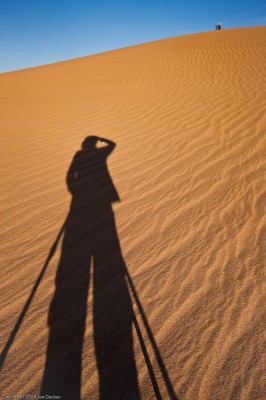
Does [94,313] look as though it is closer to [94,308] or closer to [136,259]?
[94,308]

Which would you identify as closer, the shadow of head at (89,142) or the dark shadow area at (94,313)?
the dark shadow area at (94,313)

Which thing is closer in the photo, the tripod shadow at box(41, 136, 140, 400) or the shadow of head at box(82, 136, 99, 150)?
the tripod shadow at box(41, 136, 140, 400)

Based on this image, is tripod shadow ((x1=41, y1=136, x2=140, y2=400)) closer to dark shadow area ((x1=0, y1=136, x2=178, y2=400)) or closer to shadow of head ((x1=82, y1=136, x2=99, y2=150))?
dark shadow area ((x1=0, y1=136, x2=178, y2=400))

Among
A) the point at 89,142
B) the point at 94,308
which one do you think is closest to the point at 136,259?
the point at 94,308

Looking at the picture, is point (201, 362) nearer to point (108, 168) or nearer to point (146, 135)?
point (108, 168)

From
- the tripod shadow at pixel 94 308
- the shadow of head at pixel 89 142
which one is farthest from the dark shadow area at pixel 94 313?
the shadow of head at pixel 89 142

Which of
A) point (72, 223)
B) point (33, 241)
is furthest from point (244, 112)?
point (33, 241)

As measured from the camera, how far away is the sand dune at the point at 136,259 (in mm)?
1713

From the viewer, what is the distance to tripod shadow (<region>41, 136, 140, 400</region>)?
5.44ft

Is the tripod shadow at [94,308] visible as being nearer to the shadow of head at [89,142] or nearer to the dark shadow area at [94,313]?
the dark shadow area at [94,313]

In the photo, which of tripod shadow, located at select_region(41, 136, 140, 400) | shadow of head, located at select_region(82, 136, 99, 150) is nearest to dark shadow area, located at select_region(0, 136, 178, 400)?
tripod shadow, located at select_region(41, 136, 140, 400)

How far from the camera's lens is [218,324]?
1967 mm

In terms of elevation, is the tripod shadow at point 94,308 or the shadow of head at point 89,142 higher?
the shadow of head at point 89,142

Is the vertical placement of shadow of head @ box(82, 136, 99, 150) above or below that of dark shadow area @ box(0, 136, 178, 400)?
above
